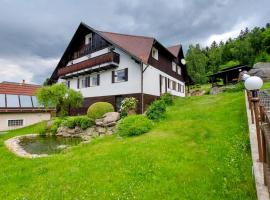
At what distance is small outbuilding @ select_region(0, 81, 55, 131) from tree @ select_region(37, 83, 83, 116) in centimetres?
400

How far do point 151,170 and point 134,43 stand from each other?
62.1 feet

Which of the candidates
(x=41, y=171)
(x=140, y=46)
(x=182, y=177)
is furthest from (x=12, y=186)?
(x=140, y=46)

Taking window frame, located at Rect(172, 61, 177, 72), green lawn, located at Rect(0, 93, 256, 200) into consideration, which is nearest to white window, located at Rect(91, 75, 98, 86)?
window frame, located at Rect(172, 61, 177, 72)

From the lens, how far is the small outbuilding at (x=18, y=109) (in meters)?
22.9

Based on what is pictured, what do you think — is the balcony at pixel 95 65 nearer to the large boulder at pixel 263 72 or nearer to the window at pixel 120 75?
the window at pixel 120 75

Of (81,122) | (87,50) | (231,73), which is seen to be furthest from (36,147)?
(231,73)

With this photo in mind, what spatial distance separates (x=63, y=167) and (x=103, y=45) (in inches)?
727

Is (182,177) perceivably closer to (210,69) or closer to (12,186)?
(12,186)

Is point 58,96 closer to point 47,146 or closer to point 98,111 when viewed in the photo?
point 98,111

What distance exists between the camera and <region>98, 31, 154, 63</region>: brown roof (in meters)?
20.9

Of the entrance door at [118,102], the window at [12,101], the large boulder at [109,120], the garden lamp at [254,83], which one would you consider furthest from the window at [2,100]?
the garden lamp at [254,83]

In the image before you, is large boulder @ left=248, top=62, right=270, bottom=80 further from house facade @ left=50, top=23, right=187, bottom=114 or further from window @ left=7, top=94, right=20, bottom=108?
window @ left=7, top=94, right=20, bottom=108

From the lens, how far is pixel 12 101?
2442 cm

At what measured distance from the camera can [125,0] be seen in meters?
14.1
